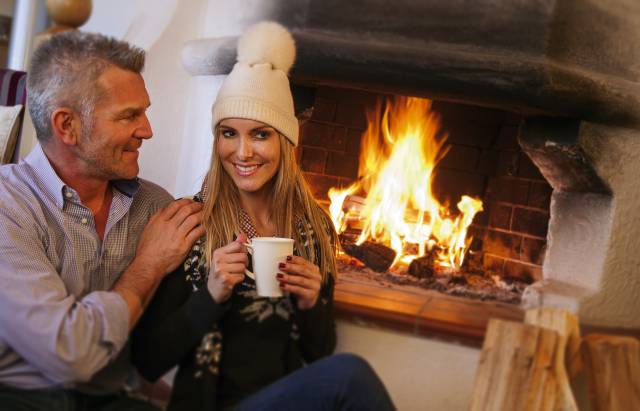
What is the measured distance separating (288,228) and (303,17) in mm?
708

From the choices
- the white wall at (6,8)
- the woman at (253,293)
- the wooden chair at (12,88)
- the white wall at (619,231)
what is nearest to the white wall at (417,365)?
the woman at (253,293)

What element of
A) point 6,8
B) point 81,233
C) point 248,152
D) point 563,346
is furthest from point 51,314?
point 6,8

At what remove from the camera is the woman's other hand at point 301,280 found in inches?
63.2

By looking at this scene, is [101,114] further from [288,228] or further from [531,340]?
[531,340]

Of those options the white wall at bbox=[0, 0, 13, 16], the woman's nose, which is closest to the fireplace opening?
→ the woman's nose

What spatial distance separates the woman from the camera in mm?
1606

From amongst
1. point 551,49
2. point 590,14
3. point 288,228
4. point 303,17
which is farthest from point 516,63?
point 288,228

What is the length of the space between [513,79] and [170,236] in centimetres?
103

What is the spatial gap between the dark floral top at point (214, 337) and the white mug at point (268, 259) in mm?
143

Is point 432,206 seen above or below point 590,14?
below

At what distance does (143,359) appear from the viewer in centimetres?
171

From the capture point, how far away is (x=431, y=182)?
2.85 metres

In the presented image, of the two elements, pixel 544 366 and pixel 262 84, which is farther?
pixel 262 84

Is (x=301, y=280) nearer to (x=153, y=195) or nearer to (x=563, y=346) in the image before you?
(x=153, y=195)
